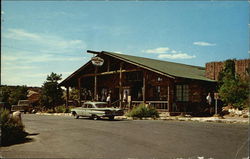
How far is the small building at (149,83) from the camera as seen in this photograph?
23.6 m

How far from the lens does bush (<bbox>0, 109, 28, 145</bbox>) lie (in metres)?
9.35

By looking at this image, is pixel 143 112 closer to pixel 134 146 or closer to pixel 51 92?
pixel 134 146

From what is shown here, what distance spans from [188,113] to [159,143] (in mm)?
13547

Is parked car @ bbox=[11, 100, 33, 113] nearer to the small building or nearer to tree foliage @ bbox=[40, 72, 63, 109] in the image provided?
tree foliage @ bbox=[40, 72, 63, 109]

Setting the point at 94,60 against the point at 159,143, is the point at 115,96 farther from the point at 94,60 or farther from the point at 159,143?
the point at 159,143

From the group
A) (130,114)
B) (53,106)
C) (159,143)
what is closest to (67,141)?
(159,143)

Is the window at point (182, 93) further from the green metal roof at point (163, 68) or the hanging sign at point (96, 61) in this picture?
the hanging sign at point (96, 61)

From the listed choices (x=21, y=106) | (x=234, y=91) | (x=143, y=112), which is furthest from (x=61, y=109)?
Answer: (x=234, y=91)

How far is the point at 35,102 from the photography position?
1359 inches


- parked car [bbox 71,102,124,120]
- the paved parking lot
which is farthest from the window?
the paved parking lot

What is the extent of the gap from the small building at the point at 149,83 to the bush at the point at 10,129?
46.8ft

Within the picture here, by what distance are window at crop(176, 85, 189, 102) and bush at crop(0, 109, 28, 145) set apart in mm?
17893

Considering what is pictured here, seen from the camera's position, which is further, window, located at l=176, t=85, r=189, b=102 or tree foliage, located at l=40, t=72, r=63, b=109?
tree foliage, located at l=40, t=72, r=63, b=109

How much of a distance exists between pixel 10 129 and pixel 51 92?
823 inches
